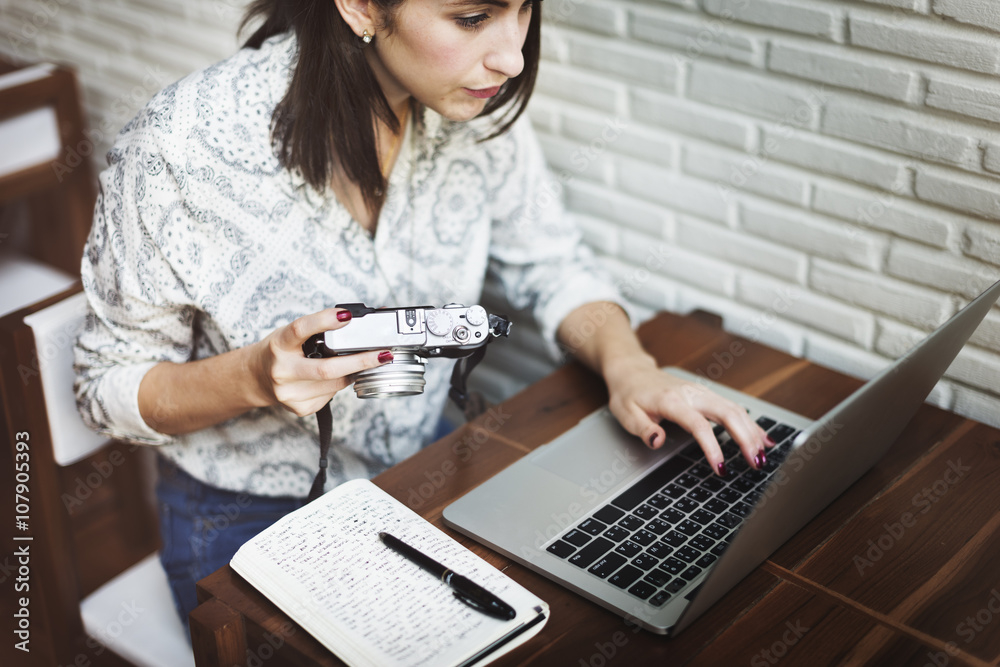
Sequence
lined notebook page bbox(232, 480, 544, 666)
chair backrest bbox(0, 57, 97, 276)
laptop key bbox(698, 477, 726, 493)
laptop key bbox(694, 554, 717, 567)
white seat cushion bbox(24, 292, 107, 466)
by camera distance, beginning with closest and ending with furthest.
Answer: lined notebook page bbox(232, 480, 544, 666)
laptop key bbox(694, 554, 717, 567)
laptop key bbox(698, 477, 726, 493)
white seat cushion bbox(24, 292, 107, 466)
chair backrest bbox(0, 57, 97, 276)

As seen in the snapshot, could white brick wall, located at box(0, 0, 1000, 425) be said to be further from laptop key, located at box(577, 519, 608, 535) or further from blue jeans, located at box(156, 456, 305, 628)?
blue jeans, located at box(156, 456, 305, 628)

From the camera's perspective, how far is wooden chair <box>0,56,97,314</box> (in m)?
1.79

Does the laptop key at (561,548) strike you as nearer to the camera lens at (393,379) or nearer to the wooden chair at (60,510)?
the camera lens at (393,379)

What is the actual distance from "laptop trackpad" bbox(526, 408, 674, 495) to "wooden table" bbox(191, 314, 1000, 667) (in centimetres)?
3

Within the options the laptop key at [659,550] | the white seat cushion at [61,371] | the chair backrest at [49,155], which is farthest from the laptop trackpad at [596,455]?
the chair backrest at [49,155]

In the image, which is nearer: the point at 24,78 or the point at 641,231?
the point at 641,231

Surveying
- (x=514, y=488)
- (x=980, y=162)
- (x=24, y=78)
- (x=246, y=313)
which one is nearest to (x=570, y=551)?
(x=514, y=488)

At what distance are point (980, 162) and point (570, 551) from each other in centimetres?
64

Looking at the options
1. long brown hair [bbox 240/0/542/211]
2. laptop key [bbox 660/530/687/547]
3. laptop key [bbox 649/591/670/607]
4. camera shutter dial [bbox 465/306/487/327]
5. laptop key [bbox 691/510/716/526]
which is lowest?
laptop key [bbox 691/510/716/526]

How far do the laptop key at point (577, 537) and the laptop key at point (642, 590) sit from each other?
8 cm

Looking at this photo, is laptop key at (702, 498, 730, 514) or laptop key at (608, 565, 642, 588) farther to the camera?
laptop key at (702, 498, 730, 514)

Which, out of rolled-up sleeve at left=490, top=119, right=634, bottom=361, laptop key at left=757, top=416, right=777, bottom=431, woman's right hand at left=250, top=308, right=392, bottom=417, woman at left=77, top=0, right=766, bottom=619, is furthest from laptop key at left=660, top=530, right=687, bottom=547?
rolled-up sleeve at left=490, top=119, right=634, bottom=361

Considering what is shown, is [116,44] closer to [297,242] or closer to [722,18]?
[297,242]

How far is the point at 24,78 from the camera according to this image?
186 centimetres
